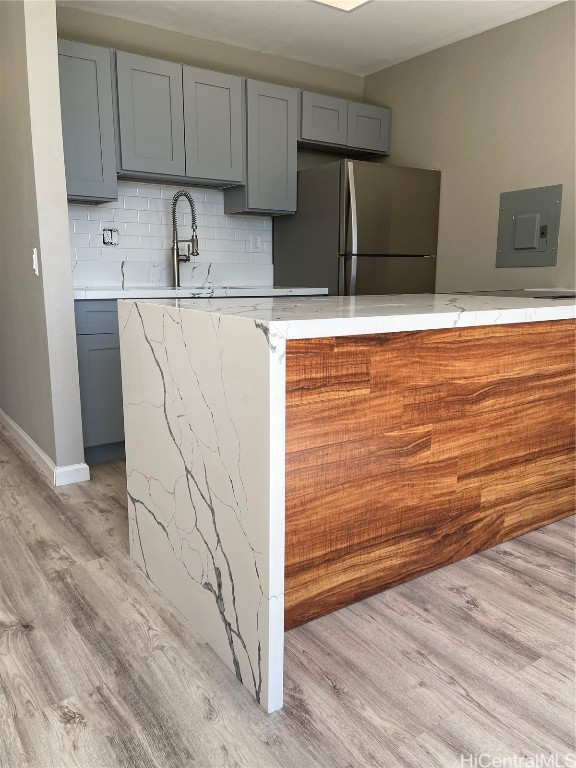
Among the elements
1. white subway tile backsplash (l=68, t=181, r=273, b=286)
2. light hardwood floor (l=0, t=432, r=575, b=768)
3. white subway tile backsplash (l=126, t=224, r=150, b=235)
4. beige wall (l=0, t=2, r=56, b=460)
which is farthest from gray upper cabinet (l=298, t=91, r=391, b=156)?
light hardwood floor (l=0, t=432, r=575, b=768)

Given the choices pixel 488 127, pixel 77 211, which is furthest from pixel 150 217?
pixel 488 127

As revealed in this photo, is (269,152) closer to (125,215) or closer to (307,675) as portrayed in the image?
(125,215)

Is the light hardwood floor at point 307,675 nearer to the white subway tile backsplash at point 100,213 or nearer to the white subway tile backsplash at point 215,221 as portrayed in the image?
the white subway tile backsplash at point 100,213

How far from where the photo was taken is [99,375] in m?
3.01

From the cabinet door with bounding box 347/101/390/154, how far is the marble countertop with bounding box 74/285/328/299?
1.18 metres

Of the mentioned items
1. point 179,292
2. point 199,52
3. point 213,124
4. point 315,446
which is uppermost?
point 199,52

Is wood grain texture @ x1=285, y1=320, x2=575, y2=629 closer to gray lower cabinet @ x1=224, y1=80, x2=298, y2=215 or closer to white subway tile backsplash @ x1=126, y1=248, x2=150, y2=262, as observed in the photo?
gray lower cabinet @ x1=224, y1=80, x2=298, y2=215

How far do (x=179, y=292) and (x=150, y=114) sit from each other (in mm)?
996

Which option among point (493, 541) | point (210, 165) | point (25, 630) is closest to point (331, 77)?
point (210, 165)

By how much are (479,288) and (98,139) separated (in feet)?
7.87

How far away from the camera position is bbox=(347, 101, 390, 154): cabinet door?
4078mm

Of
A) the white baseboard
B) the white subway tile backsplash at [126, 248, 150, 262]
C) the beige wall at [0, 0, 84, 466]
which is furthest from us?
the white subway tile backsplash at [126, 248, 150, 262]

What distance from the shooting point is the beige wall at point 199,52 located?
10.9 ft

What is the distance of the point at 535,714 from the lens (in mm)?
1325
